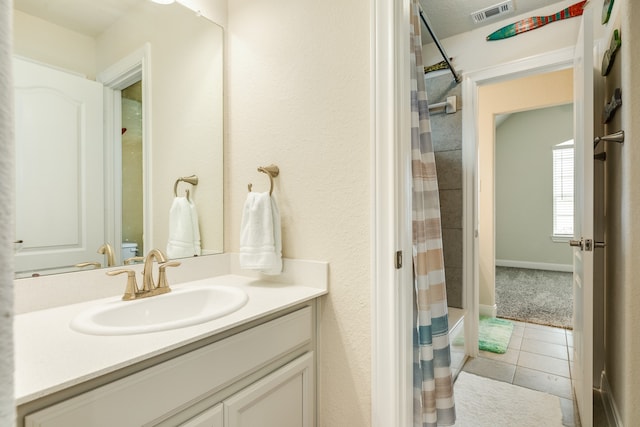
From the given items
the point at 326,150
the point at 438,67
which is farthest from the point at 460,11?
the point at 326,150

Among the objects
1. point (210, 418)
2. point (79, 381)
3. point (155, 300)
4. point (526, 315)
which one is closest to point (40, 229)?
point (155, 300)

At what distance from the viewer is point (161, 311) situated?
3.93 ft

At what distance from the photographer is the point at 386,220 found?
1148mm

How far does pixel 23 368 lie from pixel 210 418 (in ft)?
1.50

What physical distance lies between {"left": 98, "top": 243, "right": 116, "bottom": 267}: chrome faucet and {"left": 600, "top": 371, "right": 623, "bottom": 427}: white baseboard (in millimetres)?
2314

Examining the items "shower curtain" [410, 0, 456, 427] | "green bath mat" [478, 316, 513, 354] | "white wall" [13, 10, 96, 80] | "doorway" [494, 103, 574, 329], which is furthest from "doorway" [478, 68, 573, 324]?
"white wall" [13, 10, 96, 80]

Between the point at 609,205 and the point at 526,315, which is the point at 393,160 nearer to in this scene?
the point at 609,205

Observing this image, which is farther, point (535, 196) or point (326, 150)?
point (535, 196)

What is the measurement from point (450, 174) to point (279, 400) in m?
2.11

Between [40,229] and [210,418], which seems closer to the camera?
[210,418]

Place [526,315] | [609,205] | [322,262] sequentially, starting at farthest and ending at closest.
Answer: [526,315] < [609,205] < [322,262]

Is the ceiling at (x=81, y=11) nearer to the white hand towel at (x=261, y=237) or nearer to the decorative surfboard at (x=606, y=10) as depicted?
the white hand towel at (x=261, y=237)

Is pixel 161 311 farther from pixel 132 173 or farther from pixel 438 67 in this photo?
pixel 438 67

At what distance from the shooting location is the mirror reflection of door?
4.23 ft
